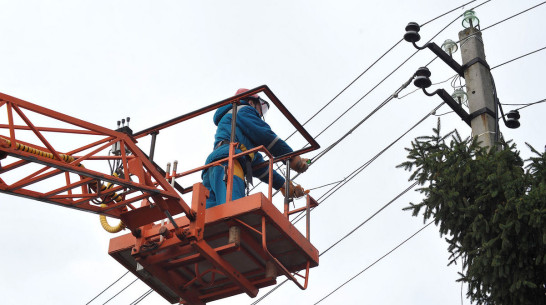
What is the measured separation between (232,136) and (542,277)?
4161 millimetres

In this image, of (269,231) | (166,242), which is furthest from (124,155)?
(269,231)

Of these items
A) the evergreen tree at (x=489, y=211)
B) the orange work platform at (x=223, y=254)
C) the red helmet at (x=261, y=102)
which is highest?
the red helmet at (x=261, y=102)

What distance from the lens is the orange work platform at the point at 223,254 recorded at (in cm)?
1074

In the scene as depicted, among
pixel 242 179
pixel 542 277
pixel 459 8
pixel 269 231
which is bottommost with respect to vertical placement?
pixel 542 277

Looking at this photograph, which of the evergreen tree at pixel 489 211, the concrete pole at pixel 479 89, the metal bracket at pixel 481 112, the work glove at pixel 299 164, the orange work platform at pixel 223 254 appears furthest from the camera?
the work glove at pixel 299 164

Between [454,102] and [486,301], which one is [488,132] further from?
[486,301]

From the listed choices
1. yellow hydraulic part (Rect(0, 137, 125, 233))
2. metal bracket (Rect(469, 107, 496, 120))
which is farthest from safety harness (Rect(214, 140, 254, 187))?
metal bracket (Rect(469, 107, 496, 120))

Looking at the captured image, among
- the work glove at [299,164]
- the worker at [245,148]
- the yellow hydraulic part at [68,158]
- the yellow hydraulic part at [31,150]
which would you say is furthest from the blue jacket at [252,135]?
the yellow hydraulic part at [31,150]

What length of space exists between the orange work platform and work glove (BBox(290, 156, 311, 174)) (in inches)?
19.0

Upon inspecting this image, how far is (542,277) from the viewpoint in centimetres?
936

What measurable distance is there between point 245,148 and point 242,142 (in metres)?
0.13

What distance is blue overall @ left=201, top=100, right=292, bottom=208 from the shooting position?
11.6 m

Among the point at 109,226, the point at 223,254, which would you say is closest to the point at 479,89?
the point at 223,254

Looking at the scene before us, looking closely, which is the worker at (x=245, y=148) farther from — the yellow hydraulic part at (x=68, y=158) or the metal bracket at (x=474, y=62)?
the metal bracket at (x=474, y=62)
